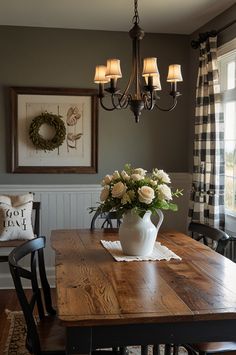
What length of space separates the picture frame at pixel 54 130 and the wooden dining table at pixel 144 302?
217 cm

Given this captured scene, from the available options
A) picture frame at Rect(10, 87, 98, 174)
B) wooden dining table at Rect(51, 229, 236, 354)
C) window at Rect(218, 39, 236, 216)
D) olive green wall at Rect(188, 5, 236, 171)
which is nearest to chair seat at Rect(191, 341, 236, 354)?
wooden dining table at Rect(51, 229, 236, 354)

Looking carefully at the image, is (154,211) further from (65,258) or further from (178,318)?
(178,318)

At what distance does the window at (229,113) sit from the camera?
366cm

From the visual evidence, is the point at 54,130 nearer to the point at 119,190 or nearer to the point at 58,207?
the point at 58,207

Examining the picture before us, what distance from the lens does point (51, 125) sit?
170 inches

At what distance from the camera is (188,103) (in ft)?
15.2

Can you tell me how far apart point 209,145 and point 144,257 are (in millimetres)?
1702

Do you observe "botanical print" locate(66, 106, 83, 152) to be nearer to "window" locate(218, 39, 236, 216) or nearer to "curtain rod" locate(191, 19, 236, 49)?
"curtain rod" locate(191, 19, 236, 49)

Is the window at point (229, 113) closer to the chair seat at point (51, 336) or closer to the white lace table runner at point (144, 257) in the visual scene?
the white lace table runner at point (144, 257)

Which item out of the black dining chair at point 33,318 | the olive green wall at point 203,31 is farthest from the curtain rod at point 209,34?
the black dining chair at point 33,318

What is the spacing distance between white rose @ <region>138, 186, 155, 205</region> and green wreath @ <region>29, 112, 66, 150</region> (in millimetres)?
2209

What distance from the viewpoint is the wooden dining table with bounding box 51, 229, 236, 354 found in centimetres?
155

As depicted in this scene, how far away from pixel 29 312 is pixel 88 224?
2.57 meters

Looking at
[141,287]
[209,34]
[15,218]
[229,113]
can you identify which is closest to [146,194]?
[141,287]
